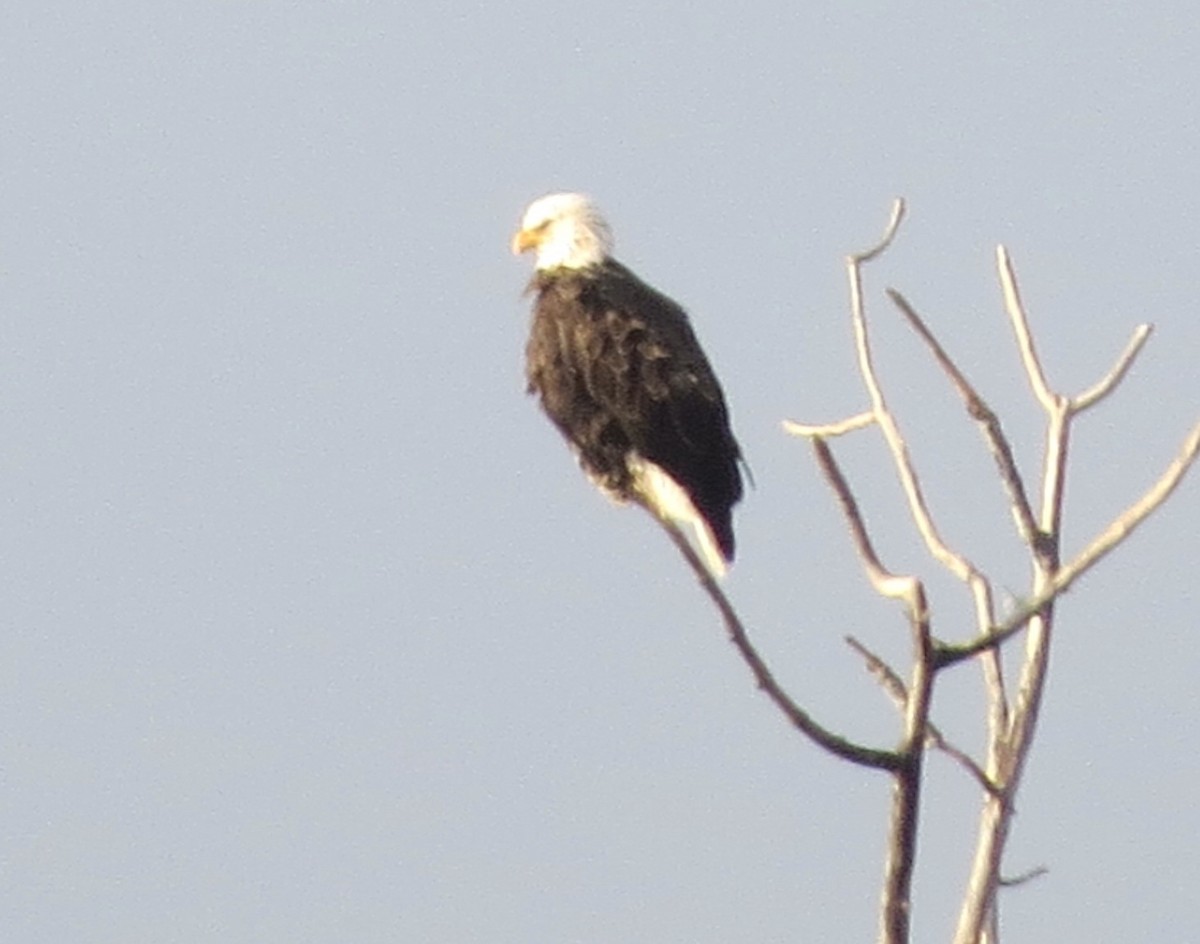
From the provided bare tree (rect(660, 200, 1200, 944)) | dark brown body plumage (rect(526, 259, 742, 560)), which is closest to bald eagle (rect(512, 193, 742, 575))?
dark brown body plumage (rect(526, 259, 742, 560))

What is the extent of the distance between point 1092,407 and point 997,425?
0.71ft

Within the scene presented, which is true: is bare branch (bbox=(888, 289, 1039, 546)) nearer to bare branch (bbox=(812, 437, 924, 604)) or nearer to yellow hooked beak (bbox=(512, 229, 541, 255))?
bare branch (bbox=(812, 437, 924, 604))

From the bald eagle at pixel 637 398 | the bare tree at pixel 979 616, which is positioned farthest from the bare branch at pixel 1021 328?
the bald eagle at pixel 637 398

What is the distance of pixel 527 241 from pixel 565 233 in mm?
136

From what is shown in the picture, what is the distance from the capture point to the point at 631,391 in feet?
26.7

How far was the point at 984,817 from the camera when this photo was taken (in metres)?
5.00

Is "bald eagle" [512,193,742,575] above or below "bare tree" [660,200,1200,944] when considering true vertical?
above

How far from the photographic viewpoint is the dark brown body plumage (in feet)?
26.7

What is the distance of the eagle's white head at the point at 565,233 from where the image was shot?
8836mm

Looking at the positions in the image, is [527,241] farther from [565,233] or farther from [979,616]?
[979,616]

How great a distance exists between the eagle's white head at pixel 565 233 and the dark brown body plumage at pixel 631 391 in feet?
1.01

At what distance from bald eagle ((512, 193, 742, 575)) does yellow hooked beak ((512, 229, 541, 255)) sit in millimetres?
333

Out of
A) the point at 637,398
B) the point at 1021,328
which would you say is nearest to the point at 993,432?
the point at 1021,328

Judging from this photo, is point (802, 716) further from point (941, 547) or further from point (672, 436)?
point (672, 436)
